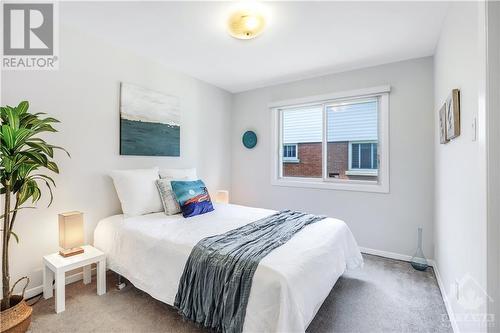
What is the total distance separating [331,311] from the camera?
6.25ft

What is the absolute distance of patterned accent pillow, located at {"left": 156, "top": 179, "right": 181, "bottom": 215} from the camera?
2550 mm

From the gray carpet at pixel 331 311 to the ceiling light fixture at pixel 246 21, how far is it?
2381mm

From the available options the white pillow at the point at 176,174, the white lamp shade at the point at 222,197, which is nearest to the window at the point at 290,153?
the white lamp shade at the point at 222,197

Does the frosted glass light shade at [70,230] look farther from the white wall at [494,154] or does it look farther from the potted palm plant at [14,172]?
the white wall at [494,154]

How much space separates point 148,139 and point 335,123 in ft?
8.49

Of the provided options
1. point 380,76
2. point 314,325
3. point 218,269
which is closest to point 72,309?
point 218,269

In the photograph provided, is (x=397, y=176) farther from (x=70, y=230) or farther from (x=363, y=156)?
(x=70, y=230)

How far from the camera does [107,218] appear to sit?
2471 millimetres

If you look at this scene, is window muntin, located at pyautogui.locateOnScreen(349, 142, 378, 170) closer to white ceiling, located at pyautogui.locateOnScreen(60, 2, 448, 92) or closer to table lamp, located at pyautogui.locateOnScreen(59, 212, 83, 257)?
white ceiling, located at pyautogui.locateOnScreen(60, 2, 448, 92)

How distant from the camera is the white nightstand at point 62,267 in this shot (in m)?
1.85

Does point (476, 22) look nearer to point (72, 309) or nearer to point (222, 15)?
point (222, 15)

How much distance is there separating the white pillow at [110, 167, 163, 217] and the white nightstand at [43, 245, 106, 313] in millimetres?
490

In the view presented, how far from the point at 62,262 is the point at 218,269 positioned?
1400mm

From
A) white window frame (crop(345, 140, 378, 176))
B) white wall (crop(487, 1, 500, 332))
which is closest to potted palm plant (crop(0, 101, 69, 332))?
white wall (crop(487, 1, 500, 332))
